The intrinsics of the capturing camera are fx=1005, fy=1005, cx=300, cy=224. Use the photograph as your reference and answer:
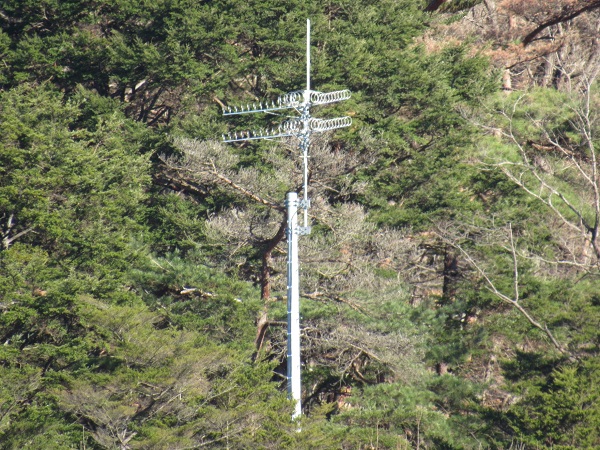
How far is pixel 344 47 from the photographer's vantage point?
77.0ft

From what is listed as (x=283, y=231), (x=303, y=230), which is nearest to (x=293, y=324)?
(x=303, y=230)

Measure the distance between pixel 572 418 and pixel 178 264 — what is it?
7.72 metres

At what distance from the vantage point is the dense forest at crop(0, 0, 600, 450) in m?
14.2

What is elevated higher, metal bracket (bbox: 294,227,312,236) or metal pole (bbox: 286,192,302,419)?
metal bracket (bbox: 294,227,312,236)

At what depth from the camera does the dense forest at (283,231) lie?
46.6ft

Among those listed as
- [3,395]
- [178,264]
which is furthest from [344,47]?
[3,395]

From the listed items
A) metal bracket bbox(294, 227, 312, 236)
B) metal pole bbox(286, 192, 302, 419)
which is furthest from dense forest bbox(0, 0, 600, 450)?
metal bracket bbox(294, 227, 312, 236)

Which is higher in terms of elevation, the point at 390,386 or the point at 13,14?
the point at 13,14

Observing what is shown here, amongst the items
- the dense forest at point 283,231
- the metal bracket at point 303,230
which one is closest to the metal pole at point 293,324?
the metal bracket at point 303,230

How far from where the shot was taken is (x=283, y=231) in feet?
58.9

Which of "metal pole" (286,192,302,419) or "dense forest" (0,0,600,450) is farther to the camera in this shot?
"dense forest" (0,0,600,450)

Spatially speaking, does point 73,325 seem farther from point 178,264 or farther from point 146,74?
point 146,74

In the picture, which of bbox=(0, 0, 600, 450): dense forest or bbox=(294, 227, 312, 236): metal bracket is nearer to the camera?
bbox=(294, 227, 312, 236): metal bracket

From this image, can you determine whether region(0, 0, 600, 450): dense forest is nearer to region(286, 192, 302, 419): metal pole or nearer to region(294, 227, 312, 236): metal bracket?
region(286, 192, 302, 419): metal pole
